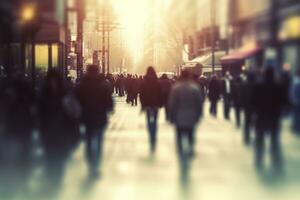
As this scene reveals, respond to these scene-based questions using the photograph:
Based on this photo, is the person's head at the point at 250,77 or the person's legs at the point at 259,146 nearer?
the person's head at the point at 250,77

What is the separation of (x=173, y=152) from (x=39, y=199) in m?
5.62

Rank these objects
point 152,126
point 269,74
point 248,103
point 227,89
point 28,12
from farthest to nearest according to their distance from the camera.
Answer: point 152,126, point 227,89, point 248,103, point 28,12, point 269,74

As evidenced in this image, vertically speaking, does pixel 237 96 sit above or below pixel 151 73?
below

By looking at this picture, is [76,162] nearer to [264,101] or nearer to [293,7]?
[264,101]

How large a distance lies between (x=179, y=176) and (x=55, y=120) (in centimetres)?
219

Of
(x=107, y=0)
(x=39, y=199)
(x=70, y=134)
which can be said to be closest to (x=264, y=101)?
(x=70, y=134)

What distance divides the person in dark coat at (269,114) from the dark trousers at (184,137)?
1656 millimetres

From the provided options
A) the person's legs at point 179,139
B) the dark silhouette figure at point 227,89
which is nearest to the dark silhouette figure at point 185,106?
the person's legs at point 179,139

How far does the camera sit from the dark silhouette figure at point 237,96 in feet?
47.0

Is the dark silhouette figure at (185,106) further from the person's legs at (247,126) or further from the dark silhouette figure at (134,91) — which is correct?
the dark silhouette figure at (134,91)

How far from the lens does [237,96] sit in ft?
49.9

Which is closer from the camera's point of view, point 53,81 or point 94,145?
point 53,81

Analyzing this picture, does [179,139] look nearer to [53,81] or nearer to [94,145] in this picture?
[94,145]

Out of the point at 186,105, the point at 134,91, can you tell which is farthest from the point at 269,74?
the point at 134,91
